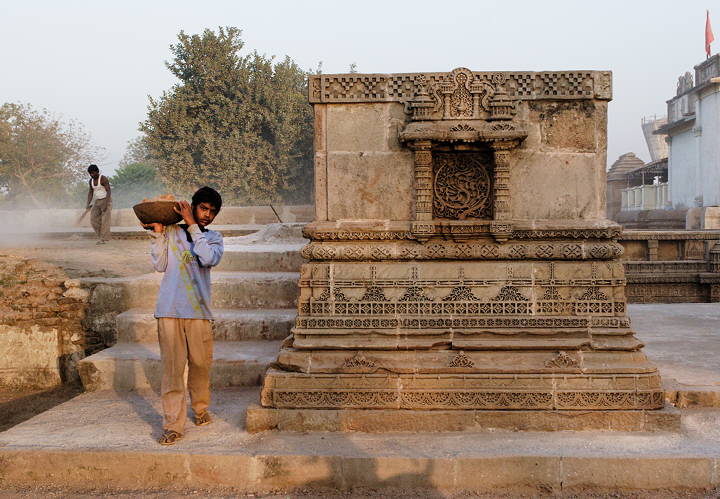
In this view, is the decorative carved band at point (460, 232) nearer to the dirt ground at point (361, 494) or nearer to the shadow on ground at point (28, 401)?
the dirt ground at point (361, 494)

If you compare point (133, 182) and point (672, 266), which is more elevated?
point (133, 182)

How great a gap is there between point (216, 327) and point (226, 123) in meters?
16.0

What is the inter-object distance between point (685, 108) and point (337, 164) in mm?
24343

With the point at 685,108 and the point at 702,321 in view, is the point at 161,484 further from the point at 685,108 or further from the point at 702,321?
the point at 685,108

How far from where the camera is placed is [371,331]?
12.1 ft

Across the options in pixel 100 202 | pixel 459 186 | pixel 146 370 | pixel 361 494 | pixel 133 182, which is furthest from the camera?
pixel 133 182

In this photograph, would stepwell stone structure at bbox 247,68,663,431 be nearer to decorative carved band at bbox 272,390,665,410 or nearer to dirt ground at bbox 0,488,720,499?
decorative carved band at bbox 272,390,665,410

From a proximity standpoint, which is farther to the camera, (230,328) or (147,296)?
(147,296)

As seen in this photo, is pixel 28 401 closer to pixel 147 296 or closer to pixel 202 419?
pixel 147 296

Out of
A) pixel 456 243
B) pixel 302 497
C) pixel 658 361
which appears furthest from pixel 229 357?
pixel 658 361

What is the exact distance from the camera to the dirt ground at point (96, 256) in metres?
7.15

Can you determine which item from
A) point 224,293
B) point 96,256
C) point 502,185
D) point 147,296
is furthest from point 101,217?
point 502,185

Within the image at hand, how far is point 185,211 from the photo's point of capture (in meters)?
3.53

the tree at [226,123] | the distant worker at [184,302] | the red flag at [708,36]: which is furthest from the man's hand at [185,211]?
the red flag at [708,36]
